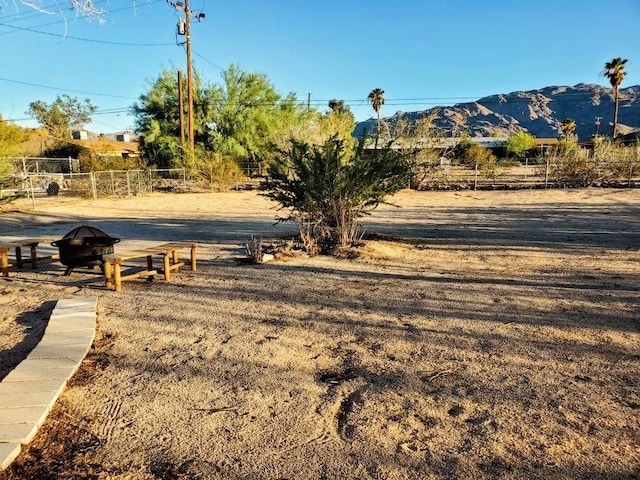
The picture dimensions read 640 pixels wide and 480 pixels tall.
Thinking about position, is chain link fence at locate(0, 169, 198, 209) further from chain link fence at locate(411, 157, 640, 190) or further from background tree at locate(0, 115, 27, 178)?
chain link fence at locate(411, 157, 640, 190)

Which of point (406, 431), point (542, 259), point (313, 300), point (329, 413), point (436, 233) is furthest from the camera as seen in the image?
point (436, 233)

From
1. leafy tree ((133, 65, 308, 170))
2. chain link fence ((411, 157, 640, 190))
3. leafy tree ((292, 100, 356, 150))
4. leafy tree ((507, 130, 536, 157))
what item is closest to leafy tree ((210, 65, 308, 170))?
leafy tree ((133, 65, 308, 170))

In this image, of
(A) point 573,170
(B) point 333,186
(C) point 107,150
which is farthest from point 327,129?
(C) point 107,150


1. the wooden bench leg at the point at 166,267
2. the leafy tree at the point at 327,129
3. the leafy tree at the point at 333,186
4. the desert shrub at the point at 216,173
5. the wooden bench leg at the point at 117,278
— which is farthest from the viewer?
the desert shrub at the point at 216,173

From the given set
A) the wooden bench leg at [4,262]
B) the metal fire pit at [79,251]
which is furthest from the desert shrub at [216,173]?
the metal fire pit at [79,251]

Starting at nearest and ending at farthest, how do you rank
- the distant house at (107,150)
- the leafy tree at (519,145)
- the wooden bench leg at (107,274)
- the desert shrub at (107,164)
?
the wooden bench leg at (107,274) → the desert shrub at (107,164) → the distant house at (107,150) → the leafy tree at (519,145)

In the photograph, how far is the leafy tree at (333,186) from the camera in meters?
9.65

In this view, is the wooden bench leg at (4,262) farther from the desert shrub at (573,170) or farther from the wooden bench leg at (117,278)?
the desert shrub at (573,170)

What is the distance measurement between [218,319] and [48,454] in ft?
8.69

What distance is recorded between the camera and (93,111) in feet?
246

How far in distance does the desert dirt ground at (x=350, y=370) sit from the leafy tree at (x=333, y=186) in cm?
126

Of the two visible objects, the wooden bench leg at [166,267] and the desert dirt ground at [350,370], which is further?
the wooden bench leg at [166,267]

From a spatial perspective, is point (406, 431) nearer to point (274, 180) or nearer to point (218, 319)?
point (218, 319)

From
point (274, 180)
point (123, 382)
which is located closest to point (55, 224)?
point (274, 180)
